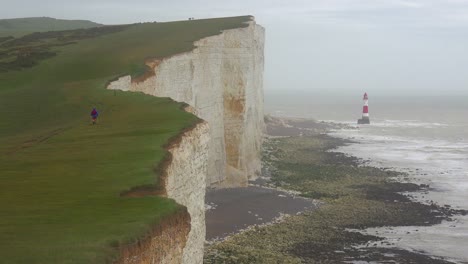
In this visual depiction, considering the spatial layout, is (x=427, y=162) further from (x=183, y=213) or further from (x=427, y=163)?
(x=183, y=213)

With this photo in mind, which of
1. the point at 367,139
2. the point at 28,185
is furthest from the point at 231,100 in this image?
the point at 367,139

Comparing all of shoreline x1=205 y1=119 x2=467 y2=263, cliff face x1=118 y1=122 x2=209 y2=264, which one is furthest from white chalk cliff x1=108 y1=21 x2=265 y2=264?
cliff face x1=118 y1=122 x2=209 y2=264

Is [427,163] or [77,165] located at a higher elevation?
[77,165]

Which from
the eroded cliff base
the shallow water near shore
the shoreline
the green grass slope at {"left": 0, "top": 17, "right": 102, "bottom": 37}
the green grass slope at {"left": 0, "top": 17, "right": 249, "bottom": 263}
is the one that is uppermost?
the green grass slope at {"left": 0, "top": 17, "right": 102, "bottom": 37}

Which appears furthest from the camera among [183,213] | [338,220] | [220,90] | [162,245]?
[220,90]

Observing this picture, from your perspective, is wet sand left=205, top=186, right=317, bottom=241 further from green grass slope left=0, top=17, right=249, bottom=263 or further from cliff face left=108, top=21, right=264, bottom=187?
green grass slope left=0, top=17, right=249, bottom=263

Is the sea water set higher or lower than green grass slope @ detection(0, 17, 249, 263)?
lower

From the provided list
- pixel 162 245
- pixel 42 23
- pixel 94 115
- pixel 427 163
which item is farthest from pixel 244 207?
pixel 42 23
